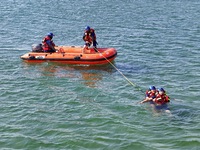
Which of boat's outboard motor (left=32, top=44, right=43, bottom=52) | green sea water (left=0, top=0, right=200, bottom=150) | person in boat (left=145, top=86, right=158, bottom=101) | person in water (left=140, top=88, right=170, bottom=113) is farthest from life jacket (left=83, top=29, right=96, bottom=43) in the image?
person in water (left=140, top=88, right=170, bottom=113)

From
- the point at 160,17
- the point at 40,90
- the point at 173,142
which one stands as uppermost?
the point at 160,17

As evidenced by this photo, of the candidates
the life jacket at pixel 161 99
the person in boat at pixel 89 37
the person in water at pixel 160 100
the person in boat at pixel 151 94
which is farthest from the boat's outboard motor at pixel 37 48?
the life jacket at pixel 161 99

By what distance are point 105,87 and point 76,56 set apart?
11.6 feet

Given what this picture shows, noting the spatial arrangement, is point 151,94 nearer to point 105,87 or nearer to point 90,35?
point 105,87

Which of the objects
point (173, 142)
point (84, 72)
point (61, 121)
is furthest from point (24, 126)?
point (84, 72)

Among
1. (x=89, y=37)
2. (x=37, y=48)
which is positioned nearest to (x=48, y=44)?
(x=37, y=48)

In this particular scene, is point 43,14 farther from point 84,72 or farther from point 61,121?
point 61,121

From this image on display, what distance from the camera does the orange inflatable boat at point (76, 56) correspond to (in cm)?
1927

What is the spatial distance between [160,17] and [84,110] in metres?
18.4

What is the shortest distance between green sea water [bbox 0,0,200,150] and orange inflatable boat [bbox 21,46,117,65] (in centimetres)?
34

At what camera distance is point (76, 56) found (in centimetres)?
1936

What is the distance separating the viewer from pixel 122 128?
41.3 feet

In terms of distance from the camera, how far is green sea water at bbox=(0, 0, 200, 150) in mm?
12040

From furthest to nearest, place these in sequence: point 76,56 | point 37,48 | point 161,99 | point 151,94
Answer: point 37,48 < point 76,56 < point 151,94 < point 161,99
